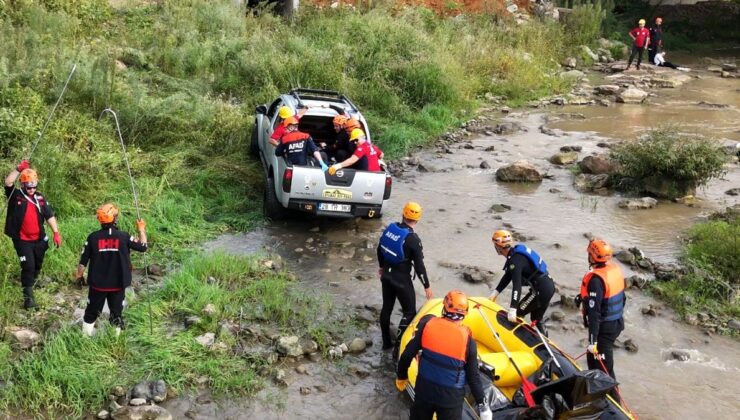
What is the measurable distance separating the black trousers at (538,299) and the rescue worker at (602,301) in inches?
16.3

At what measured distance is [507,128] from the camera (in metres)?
16.9

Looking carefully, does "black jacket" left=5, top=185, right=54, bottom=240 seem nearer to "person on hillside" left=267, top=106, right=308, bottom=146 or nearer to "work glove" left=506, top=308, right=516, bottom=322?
"person on hillside" left=267, top=106, right=308, bottom=146

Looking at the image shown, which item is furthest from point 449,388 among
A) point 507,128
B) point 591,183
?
point 507,128

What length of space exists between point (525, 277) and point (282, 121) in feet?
16.6

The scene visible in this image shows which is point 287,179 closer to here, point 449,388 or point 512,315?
point 512,315

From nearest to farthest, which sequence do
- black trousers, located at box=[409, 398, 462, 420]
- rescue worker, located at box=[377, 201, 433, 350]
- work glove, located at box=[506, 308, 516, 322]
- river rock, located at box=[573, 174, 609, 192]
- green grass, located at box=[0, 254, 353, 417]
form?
black trousers, located at box=[409, 398, 462, 420]
green grass, located at box=[0, 254, 353, 417]
work glove, located at box=[506, 308, 516, 322]
rescue worker, located at box=[377, 201, 433, 350]
river rock, located at box=[573, 174, 609, 192]

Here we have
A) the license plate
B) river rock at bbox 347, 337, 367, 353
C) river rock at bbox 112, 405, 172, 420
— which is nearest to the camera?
river rock at bbox 112, 405, 172, 420

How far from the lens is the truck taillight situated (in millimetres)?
9297

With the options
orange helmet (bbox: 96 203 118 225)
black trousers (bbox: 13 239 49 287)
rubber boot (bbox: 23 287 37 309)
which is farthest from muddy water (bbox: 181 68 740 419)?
black trousers (bbox: 13 239 49 287)

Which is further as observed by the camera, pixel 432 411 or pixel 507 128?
pixel 507 128

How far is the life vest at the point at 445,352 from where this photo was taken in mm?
4797

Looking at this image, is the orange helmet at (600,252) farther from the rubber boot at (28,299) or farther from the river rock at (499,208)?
the rubber boot at (28,299)

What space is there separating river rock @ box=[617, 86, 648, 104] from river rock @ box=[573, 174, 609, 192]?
8.53 metres

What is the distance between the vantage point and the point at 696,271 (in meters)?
8.89
